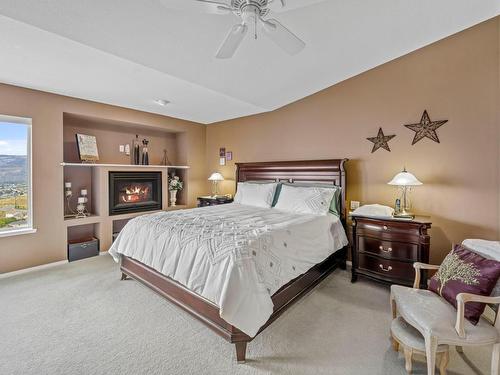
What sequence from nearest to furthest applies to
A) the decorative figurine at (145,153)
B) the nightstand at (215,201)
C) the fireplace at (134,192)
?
1. the fireplace at (134,192)
2. the nightstand at (215,201)
3. the decorative figurine at (145,153)

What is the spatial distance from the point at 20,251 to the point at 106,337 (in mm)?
2368

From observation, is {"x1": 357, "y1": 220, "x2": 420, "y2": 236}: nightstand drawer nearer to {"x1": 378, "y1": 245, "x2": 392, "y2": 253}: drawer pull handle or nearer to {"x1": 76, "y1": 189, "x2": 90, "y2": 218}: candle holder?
{"x1": 378, "y1": 245, "x2": 392, "y2": 253}: drawer pull handle

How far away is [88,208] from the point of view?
15.0ft

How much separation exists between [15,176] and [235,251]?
3.61 meters

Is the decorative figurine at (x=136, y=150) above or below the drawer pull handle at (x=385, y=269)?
above

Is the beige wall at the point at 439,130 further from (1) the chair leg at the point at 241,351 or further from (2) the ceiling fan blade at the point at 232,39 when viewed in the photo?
(1) the chair leg at the point at 241,351

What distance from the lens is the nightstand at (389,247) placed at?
8.98 ft

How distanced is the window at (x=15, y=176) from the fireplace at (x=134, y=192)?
114 cm

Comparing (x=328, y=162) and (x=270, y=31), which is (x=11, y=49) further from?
(x=328, y=162)

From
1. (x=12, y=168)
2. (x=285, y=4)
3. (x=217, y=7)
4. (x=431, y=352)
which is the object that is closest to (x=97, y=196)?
(x=12, y=168)

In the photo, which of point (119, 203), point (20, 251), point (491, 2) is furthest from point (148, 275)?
point (491, 2)

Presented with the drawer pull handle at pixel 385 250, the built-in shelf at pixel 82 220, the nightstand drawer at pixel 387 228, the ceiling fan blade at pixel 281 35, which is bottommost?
the drawer pull handle at pixel 385 250

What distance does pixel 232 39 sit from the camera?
198 cm

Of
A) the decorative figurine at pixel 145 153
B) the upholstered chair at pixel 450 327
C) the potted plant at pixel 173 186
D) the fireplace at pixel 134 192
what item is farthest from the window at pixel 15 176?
the upholstered chair at pixel 450 327
